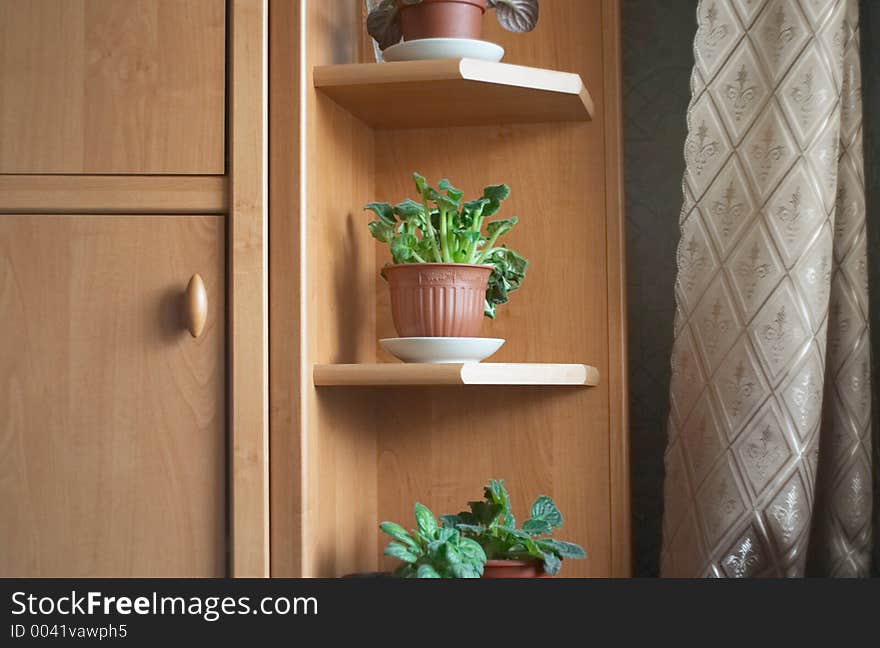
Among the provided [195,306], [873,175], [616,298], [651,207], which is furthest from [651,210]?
[195,306]

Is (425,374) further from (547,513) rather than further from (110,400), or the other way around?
(110,400)

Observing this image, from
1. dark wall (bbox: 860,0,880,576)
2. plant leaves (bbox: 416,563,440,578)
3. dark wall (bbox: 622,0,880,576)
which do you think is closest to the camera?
plant leaves (bbox: 416,563,440,578)

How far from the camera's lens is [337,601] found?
120 centimetres

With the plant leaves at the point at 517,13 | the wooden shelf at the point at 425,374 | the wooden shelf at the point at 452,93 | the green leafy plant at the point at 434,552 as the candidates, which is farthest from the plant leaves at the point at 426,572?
the plant leaves at the point at 517,13

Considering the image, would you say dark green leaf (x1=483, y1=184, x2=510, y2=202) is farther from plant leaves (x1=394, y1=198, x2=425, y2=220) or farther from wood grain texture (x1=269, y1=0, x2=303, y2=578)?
wood grain texture (x1=269, y1=0, x2=303, y2=578)

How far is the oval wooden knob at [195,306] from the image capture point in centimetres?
124

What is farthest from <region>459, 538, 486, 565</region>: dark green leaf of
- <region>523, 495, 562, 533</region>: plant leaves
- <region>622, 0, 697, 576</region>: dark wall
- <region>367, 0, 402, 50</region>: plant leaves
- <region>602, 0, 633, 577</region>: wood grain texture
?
<region>367, 0, 402, 50</region>: plant leaves

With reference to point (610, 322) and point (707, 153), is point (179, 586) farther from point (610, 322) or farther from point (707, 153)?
point (707, 153)

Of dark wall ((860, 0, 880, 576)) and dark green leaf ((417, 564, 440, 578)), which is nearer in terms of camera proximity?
dark green leaf ((417, 564, 440, 578))

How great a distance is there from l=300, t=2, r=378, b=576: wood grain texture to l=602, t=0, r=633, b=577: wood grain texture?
36 centimetres

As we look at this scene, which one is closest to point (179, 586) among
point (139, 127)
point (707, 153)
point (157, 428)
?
point (157, 428)

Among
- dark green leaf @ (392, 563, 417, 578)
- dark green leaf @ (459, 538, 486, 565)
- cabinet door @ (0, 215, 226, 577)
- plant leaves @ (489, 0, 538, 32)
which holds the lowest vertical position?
dark green leaf @ (392, 563, 417, 578)

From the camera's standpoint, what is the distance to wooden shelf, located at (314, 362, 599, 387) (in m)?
1.27

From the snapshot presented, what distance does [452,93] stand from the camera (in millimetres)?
1413
